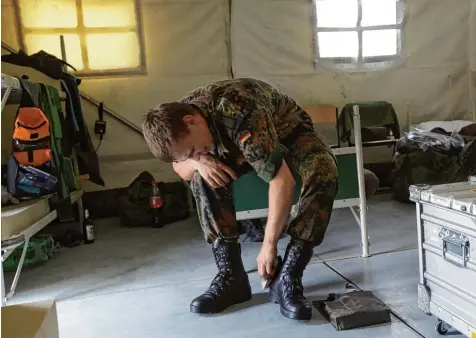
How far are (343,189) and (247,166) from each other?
748 mm

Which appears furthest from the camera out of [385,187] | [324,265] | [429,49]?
[429,49]

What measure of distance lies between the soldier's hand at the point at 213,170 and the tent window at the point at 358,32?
2.92 metres

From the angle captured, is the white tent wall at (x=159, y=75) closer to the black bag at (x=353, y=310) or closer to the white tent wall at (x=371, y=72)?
the white tent wall at (x=371, y=72)

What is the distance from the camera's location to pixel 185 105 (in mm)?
1598

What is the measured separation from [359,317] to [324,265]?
722 mm

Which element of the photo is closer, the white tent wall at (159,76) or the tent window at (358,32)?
the white tent wall at (159,76)

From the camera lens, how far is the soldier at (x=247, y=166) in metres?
1.55

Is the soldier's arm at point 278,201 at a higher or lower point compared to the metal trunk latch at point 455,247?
higher

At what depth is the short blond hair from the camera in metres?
1.47

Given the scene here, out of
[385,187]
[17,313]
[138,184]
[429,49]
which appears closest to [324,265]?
[17,313]

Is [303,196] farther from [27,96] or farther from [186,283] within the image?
[27,96]

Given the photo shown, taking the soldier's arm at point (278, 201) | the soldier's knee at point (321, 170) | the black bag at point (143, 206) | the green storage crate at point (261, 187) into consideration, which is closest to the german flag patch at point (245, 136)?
the soldier's arm at point (278, 201)

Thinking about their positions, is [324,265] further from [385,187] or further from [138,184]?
[385,187]

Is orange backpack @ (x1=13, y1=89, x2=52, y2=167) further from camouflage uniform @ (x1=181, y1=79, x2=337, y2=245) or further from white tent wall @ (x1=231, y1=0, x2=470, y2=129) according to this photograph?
white tent wall @ (x1=231, y1=0, x2=470, y2=129)
